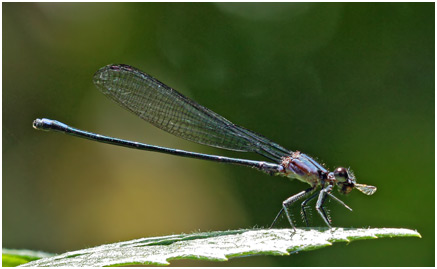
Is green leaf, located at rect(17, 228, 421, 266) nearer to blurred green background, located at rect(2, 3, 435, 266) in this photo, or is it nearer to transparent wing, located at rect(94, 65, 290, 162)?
transparent wing, located at rect(94, 65, 290, 162)

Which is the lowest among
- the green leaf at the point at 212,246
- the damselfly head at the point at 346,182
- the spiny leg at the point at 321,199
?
the green leaf at the point at 212,246

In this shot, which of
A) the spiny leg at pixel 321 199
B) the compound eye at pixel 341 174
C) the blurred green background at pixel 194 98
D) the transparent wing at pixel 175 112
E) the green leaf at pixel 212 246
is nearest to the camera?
the green leaf at pixel 212 246

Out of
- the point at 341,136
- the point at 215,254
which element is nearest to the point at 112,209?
the point at 341,136

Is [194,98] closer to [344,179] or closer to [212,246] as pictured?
[344,179]

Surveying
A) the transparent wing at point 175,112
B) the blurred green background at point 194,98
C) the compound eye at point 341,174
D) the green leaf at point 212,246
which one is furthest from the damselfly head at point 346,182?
→ the blurred green background at point 194,98

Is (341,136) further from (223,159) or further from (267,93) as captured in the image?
(223,159)

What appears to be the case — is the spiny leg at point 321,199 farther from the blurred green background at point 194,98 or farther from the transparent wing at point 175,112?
the blurred green background at point 194,98

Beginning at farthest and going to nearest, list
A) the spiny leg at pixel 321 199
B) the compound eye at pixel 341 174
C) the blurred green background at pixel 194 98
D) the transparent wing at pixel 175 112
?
1. the blurred green background at pixel 194 98
2. the transparent wing at pixel 175 112
3. the compound eye at pixel 341 174
4. the spiny leg at pixel 321 199
